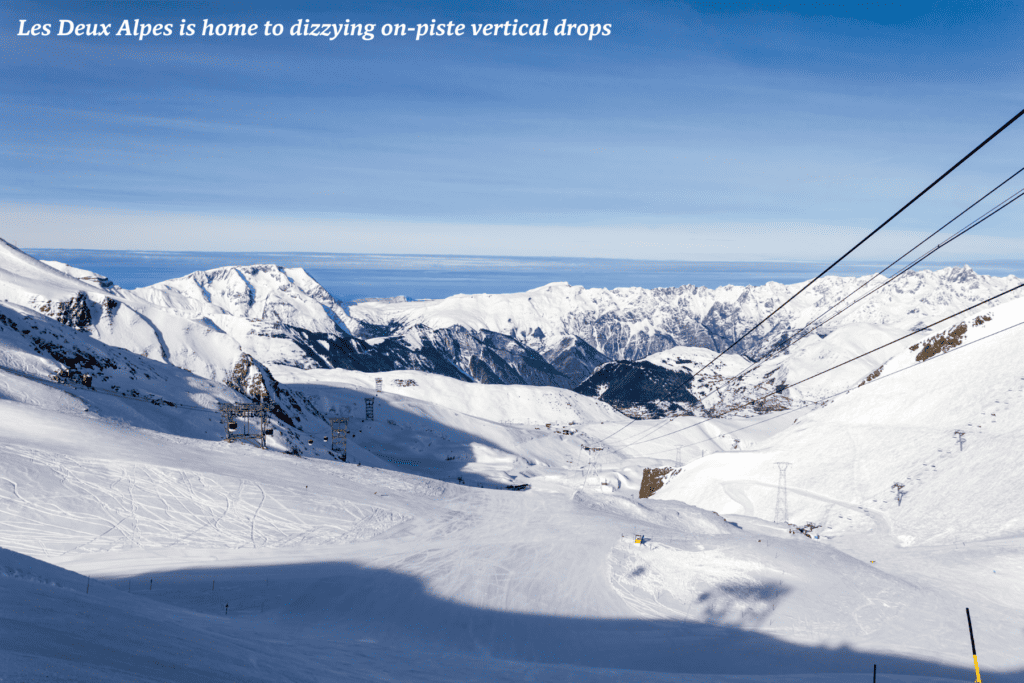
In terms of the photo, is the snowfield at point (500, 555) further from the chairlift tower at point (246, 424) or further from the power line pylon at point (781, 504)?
the chairlift tower at point (246, 424)

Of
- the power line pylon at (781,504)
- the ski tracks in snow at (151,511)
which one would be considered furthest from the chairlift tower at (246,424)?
the power line pylon at (781,504)

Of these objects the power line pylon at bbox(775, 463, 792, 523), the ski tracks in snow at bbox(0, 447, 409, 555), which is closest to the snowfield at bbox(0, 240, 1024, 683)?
the ski tracks in snow at bbox(0, 447, 409, 555)

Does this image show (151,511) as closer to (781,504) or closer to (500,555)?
(500,555)

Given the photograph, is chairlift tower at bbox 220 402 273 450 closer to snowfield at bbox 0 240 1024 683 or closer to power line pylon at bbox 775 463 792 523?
snowfield at bbox 0 240 1024 683

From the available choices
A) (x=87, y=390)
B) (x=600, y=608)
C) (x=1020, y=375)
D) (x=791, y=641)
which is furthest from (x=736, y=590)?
(x=87, y=390)

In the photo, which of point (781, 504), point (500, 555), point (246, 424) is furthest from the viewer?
point (246, 424)

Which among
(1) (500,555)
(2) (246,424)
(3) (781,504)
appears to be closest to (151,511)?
(1) (500,555)

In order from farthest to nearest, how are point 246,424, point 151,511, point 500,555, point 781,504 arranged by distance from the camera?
point 246,424, point 781,504, point 500,555, point 151,511

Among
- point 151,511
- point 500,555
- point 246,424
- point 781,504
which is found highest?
point 246,424

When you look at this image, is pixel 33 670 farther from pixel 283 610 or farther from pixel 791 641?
pixel 791 641
